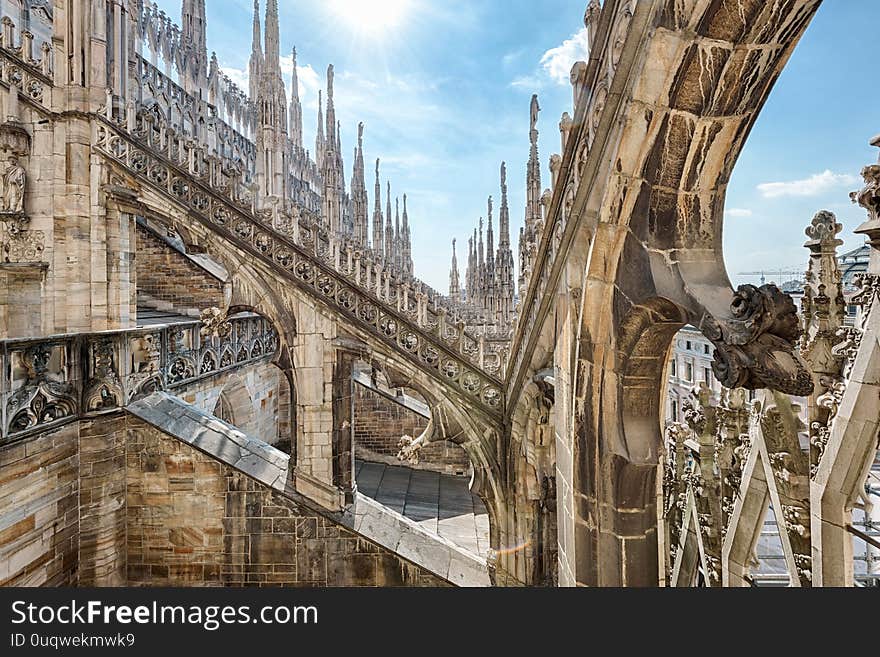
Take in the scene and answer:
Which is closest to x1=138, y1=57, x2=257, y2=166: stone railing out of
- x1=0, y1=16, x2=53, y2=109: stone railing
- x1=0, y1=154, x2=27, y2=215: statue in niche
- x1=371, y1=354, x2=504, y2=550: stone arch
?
x1=0, y1=16, x2=53, y2=109: stone railing

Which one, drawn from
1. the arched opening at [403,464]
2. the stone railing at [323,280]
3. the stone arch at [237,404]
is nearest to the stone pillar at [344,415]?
the stone railing at [323,280]

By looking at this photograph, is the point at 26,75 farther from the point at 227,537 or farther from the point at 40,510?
the point at 227,537

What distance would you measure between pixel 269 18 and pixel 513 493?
18.3 m

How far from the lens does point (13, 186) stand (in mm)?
6512

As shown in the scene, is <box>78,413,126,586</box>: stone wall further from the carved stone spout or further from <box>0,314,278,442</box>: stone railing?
the carved stone spout

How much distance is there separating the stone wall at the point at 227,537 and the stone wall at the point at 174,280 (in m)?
5.51

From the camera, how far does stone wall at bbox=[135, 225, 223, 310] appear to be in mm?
11062

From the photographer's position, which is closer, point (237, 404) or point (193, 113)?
point (237, 404)

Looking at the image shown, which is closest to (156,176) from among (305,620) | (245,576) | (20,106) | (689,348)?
(20,106)

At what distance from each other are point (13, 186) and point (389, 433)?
8445mm

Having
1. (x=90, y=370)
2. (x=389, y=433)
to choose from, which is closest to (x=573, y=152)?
(x=90, y=370)

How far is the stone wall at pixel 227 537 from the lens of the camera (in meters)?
5.91

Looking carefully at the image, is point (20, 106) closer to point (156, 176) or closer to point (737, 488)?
point (156, 176)

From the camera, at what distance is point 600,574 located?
3.35 m
